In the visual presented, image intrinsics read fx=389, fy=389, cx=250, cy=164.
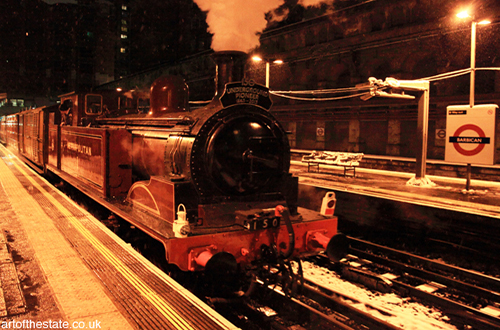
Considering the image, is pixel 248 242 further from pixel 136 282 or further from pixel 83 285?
pixel 83 285

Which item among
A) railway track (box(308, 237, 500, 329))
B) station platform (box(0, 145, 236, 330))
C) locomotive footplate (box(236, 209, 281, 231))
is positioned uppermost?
locomotive footplate (box(236, 209, 281, 231))

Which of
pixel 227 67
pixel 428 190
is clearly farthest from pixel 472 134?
pixel 227 67

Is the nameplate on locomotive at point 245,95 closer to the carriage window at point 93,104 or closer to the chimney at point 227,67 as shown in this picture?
the chimney at point 227,67

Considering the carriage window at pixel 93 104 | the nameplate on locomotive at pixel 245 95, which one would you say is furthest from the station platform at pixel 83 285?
the carriage window at pixel 93 104

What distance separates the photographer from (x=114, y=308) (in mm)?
3291

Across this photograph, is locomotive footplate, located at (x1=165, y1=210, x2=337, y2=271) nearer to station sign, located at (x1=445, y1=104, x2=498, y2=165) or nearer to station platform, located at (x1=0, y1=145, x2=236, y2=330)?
station platform, located at (x1=0, y1=145, x2=236, y2=330)

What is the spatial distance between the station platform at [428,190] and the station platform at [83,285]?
18.7 ft

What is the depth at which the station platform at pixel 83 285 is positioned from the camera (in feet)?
10.2

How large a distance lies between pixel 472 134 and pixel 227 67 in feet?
22.3

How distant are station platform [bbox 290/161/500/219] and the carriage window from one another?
591cm

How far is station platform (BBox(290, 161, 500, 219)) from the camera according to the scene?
25.1ft

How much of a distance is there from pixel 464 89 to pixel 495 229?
35.0 feet

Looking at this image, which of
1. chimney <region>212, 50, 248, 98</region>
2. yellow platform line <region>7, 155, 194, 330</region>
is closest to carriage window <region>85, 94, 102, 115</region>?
yellow platform line <region>7, 155, 194, 330</region>

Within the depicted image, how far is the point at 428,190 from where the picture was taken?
9594mm
